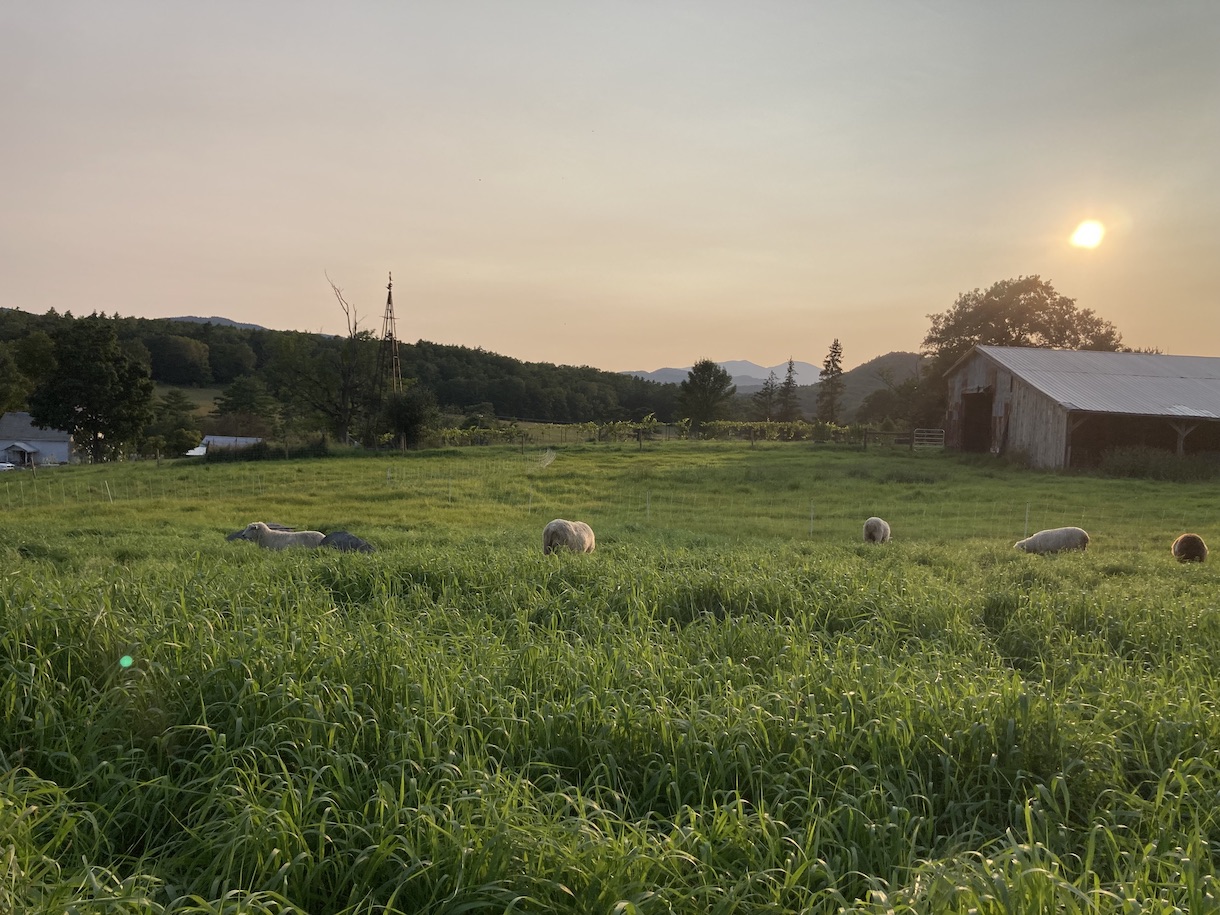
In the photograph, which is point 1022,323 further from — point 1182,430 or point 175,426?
point 175,426

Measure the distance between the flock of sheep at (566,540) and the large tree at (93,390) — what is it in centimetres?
4228

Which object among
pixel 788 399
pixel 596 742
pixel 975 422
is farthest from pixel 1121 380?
pixel 788 399

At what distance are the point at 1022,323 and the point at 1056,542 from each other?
51211mm

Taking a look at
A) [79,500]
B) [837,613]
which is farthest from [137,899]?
[79,500]

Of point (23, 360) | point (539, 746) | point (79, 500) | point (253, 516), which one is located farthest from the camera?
point (23, 360)

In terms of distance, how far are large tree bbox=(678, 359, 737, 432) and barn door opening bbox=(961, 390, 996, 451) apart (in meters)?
36.6

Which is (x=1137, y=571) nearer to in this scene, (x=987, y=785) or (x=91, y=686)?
(x=987, y=785)

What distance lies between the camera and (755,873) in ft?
9.50

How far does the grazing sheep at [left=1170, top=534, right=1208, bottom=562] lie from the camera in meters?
12.6

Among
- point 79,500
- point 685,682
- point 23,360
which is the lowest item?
point 79,500

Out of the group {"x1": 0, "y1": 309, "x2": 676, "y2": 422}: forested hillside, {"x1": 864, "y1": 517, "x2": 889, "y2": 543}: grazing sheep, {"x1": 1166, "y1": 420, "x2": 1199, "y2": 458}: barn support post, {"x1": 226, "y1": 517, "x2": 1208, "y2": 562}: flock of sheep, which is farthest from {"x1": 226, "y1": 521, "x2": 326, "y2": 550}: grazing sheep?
{"x1": 0, "y1": 309, "x2": 676, "y2": 422}: forested hillside

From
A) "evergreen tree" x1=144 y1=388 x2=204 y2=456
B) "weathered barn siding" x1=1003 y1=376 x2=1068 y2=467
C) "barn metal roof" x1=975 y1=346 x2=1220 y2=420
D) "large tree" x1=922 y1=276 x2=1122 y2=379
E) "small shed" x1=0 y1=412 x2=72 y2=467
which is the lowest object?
"small shed" x1=0 y1=412 x2=72 y2=467

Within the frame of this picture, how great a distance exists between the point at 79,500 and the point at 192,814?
21.2 m

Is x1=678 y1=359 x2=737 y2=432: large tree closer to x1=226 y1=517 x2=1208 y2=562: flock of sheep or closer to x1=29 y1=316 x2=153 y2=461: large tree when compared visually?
x1=29 y1=316 x2=153 y2=461: large tree
